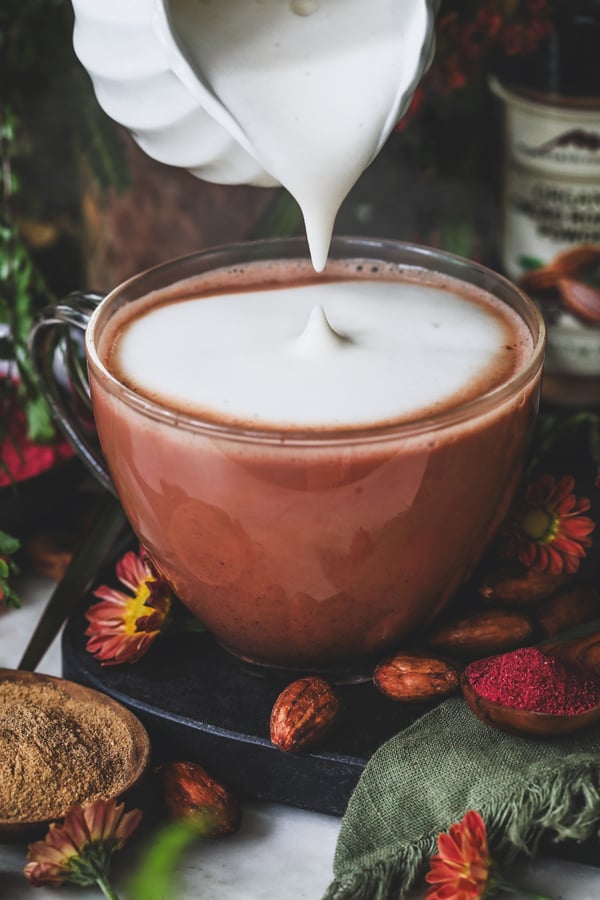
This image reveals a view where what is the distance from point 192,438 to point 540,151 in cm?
59

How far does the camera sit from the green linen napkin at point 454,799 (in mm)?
739

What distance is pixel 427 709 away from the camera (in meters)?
0.84

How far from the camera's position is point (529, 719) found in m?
0.78

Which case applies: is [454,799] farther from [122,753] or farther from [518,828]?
[122,753]

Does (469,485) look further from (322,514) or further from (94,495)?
(94,495)

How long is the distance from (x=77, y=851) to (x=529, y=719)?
0.92 ft

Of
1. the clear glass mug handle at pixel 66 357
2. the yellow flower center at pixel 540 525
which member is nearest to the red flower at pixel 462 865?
the yellow flower center at pixel 540 525

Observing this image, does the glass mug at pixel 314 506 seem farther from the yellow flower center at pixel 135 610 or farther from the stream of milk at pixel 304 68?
the stream of milk at pixel 304 68

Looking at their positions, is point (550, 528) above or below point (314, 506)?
below

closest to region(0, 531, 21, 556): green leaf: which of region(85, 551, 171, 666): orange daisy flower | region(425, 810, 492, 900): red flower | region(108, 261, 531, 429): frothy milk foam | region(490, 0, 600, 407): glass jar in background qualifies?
region(85, 551, 171, 666): orange daisy flower

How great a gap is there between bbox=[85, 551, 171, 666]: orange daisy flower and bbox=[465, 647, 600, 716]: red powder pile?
0.77ft

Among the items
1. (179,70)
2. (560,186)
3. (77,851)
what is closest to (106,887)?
(77,851)

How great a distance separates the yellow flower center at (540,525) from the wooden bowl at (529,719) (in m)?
0.17

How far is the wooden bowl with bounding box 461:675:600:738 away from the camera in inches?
30.5
